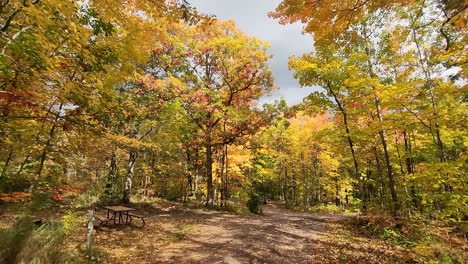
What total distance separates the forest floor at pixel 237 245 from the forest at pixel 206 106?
23 centimetres

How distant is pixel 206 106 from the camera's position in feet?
39.9

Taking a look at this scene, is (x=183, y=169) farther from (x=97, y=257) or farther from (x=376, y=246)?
(x=376, y=246)

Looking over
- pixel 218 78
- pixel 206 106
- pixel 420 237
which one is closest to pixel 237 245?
pixel 420 237

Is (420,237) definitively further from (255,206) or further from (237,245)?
(255,206)

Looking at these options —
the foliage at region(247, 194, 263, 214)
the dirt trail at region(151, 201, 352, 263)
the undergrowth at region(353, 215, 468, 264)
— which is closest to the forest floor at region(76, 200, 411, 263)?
the dirt trail at region(151, 201, 352, 263)

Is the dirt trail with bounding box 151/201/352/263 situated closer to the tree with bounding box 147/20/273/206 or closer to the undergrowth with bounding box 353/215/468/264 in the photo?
the undergrowth with bounding box 353/215/468/264

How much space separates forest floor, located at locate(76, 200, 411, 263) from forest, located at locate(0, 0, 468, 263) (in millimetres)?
234

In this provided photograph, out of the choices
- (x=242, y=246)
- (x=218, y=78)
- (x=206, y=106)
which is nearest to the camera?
(x=242, y=246)

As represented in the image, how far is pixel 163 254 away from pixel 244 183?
52.1 ft

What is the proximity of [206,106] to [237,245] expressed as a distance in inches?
314

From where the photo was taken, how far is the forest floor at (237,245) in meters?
5.15

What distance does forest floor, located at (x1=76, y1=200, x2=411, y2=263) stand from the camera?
515 centimetres

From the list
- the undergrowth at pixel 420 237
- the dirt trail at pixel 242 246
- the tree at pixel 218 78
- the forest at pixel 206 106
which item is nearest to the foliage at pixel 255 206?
the forest at pixel 206 106

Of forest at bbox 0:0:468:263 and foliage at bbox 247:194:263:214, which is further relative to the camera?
foliage at bbox 247:194:263:214
